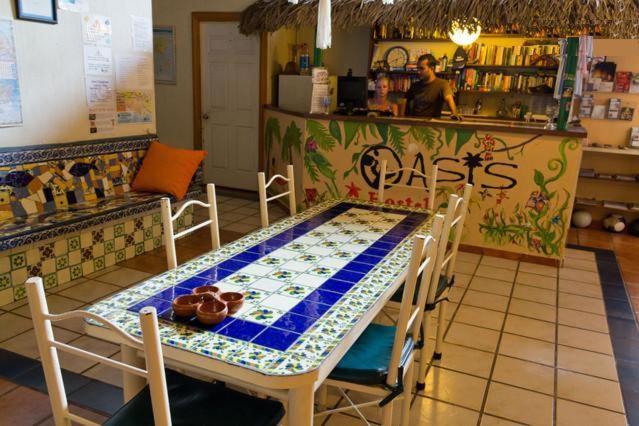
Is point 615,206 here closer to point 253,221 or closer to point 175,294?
point 253,221

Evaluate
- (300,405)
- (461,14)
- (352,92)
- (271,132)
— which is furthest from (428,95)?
(300,405)

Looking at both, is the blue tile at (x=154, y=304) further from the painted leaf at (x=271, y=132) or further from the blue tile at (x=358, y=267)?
the painted leaf at (x=271, y=132)

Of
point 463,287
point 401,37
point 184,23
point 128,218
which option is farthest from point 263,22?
point 463,287

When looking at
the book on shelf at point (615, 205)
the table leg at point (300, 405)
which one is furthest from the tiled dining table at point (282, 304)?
the book on shelf at point (615, 205)

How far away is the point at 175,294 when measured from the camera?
1634 mm

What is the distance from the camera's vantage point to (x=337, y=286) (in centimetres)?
176

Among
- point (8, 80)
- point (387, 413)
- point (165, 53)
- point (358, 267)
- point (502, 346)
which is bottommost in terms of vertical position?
point (502, 346)

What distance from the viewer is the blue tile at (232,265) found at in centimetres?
189

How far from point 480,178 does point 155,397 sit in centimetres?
367

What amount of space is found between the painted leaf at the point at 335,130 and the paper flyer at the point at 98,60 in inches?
74.8

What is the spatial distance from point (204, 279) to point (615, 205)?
505cm

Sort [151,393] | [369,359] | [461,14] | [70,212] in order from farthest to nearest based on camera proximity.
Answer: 1. [461,14]
2. [70,212]
3. [369,359]
4. [151,393]

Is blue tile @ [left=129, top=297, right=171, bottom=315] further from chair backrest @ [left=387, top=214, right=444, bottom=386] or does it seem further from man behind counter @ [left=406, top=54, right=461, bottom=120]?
man behind counter @ [left=406, top=54, right=461, bottom=120]

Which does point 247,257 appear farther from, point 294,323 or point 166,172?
point 166,172
